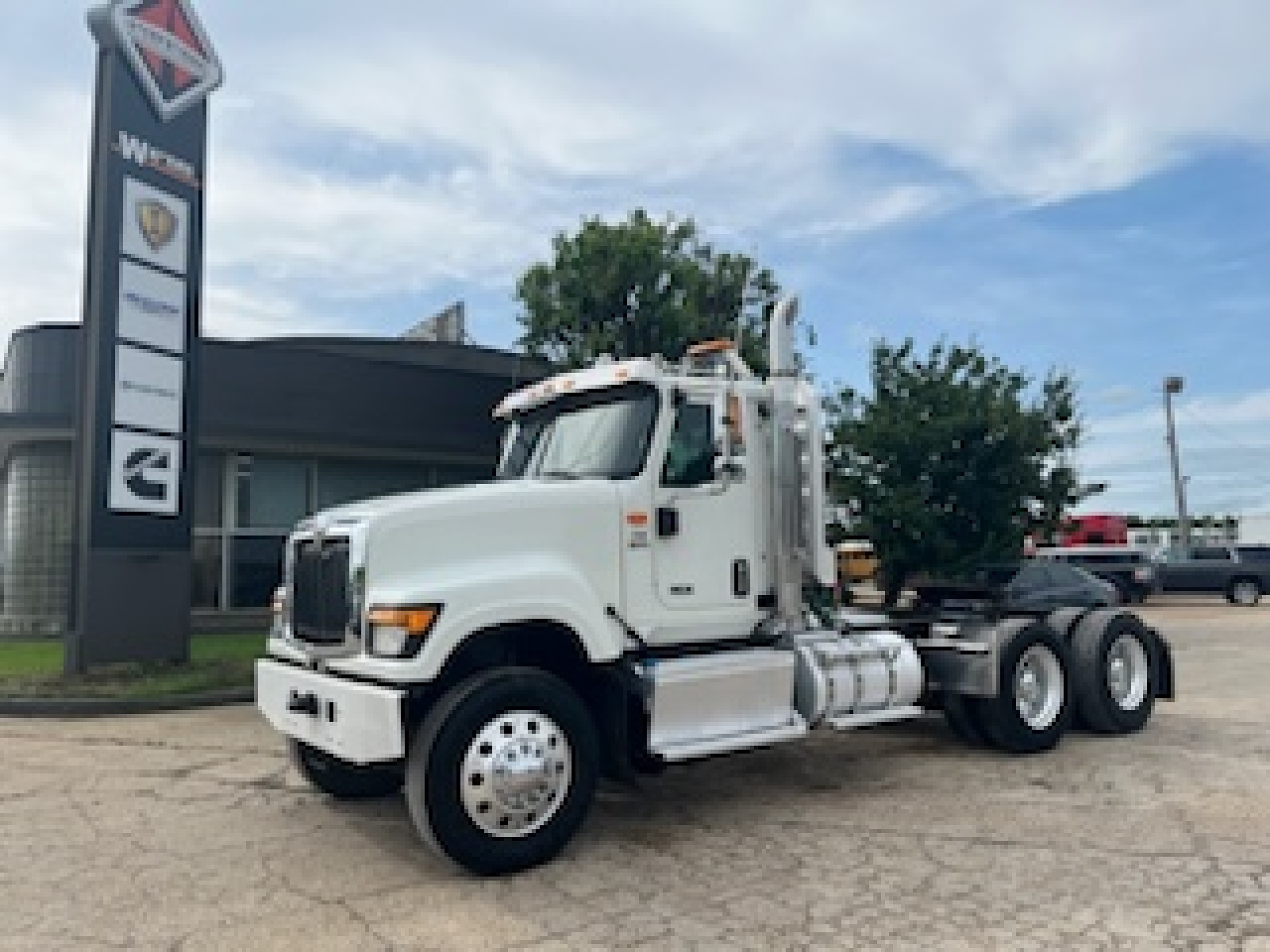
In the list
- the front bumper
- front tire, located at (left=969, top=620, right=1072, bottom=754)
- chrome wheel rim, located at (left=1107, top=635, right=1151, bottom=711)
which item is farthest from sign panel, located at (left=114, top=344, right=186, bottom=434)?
chrome wheel rim, located at (left=1107, top=635, right=1151, bottom=711)

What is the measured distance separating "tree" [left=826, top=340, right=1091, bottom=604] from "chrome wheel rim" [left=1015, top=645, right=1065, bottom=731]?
334 inches

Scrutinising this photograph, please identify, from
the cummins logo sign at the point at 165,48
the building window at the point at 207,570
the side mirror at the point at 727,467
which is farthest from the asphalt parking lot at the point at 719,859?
the building window at the point at 207,570

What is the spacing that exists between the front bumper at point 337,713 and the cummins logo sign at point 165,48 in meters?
9.81

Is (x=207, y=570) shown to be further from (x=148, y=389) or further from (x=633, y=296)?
(x=633, y=296)

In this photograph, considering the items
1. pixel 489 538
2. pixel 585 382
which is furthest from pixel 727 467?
pixel 489 538

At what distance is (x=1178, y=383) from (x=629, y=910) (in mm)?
45979

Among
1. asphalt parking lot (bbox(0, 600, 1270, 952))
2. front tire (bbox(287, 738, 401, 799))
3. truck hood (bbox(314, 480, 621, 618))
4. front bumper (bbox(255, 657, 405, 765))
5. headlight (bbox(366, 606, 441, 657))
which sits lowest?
asphalt parking lot (bbox(0, 600, 1270, 952))

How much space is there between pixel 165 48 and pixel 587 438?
393 inches

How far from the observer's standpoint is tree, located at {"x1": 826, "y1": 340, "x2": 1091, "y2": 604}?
17.8 metres

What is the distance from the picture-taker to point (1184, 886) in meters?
4.97

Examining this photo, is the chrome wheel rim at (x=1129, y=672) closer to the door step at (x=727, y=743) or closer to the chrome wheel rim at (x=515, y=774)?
the door step at (x=727, y=743)

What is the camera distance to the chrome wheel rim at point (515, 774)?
5.27m

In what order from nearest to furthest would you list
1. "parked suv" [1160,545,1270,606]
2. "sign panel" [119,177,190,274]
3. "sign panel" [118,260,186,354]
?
"sign panel" [118,260,186,354] < "sign panel" [119,177,190,274] < "parked suv" [1160,545,1270,606]

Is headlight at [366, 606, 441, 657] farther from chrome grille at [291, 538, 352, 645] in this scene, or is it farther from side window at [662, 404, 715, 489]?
side window at [662, 404, 715, 489]
